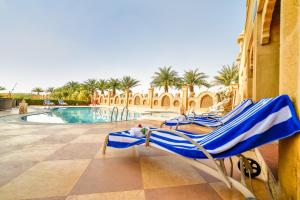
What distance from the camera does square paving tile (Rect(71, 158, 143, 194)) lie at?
167 cm

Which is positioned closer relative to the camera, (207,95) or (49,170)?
(49,170)

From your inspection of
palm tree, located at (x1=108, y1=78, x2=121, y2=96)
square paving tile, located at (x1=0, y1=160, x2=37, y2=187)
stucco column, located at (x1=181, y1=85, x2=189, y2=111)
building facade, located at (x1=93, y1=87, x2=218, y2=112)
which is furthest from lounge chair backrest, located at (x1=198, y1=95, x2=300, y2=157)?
palm tree, located at (x1=108, y1=78, x2=121, y2=96)

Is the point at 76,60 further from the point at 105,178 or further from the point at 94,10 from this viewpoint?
the point at 105,178

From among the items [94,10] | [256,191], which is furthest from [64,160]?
[94,10]

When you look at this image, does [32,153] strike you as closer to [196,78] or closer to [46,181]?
[46,181]

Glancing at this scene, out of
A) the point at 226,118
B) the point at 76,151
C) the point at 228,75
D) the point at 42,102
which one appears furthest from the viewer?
the point at 42,102

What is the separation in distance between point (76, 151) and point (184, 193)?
87.5 inches

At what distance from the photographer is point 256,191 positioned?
165cm

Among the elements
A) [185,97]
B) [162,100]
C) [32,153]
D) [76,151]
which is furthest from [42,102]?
[76,151]

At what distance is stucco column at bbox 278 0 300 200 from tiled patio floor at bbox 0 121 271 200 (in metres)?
0.52

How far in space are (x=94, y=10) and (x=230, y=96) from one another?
16.3 metres

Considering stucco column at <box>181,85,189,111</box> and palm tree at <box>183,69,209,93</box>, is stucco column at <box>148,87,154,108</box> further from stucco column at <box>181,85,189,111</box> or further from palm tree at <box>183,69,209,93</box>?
stucco column at <box>181,85,189,111</box>

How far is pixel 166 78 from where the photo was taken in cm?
2392

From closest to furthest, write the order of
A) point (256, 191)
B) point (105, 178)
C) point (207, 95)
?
1. point (256, 191)
2. point (105, 178)
3. point (207, 95)
